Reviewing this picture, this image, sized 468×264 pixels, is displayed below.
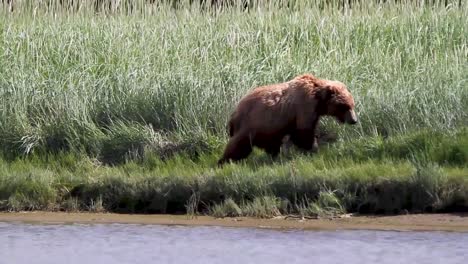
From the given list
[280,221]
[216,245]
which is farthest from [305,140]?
[216,245]

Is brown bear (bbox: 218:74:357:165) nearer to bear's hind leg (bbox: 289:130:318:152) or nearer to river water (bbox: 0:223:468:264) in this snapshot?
bear's hind leg (bbox: 289:130:318:152)

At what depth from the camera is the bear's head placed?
984 cm

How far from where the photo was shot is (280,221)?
8.95m

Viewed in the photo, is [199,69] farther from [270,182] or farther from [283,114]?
[270,182]

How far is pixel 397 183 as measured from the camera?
8930 millimetres

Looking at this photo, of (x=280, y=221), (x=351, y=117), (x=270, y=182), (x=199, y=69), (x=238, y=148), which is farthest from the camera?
(x=199, y=69)

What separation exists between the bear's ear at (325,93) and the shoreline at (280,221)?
4.30ft

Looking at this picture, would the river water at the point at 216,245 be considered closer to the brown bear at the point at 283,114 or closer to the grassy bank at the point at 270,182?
the grassy bank at the point at 270,182

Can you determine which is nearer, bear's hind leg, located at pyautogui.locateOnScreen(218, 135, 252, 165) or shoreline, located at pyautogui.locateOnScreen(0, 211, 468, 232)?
shoreline, located at pyautogui.locateOnScreen(0, 211, 468, 232)

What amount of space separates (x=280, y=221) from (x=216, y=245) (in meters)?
0.65

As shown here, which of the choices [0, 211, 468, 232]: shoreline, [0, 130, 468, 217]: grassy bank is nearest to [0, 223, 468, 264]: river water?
[0, 211, 468, 232]: shoreline

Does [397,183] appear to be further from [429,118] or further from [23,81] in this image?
[23,81]

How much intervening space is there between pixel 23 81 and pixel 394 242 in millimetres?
4378

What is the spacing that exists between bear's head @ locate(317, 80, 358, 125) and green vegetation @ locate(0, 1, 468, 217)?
28 cm
